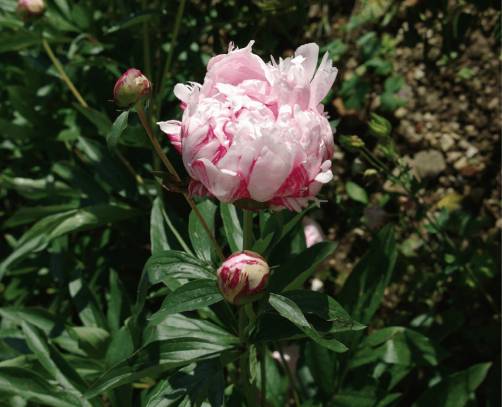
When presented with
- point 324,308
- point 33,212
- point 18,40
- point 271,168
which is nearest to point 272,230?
point 324,308

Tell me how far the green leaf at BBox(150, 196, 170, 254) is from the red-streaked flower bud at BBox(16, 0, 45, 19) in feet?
1.85

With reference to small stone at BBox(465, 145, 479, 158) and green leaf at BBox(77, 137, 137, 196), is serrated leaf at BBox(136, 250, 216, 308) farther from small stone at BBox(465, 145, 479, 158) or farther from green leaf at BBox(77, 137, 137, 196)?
small stone at BBox(465, 145, 479, 158)

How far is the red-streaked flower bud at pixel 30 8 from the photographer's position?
144 cm

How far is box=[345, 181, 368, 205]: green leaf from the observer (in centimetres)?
180

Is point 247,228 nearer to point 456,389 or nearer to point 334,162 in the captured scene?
point 456,389

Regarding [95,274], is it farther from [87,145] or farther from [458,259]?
[458,259]

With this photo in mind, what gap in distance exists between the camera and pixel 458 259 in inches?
56.9

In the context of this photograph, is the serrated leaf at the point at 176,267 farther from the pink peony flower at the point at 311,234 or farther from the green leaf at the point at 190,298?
the pink peony flower at the point at 311,234

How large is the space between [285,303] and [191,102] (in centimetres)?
28

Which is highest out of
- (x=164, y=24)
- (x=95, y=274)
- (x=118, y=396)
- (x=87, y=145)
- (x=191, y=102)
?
(x=191, y=102)

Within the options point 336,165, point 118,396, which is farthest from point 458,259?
point 118,396

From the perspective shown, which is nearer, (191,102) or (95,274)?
(191,102)

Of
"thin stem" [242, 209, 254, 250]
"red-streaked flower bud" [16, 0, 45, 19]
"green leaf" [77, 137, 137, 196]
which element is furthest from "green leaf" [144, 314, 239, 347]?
"red-streaked flower bud" [16, 0, 45, 19]

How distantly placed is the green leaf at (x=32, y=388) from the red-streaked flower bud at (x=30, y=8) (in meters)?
0.79
